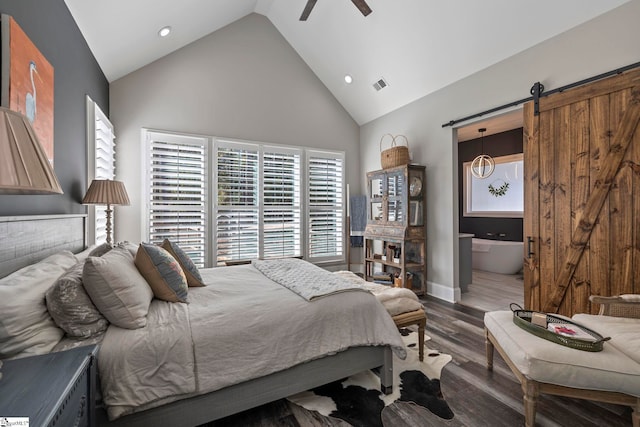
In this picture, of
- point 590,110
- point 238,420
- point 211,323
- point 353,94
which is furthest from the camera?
point 353,94

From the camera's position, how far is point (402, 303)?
2133mm

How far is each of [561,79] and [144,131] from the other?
4624 mm

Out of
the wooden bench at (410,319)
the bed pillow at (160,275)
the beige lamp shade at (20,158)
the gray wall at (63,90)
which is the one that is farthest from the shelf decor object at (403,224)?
the beige lamp shade at (20,158)

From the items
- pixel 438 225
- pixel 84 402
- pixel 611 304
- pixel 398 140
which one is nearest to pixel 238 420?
pixel 84 402

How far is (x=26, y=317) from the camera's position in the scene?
1.09 m

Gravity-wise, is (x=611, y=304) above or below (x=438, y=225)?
below

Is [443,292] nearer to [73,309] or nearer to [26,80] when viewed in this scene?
[73,309]

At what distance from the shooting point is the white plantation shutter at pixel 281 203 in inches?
177

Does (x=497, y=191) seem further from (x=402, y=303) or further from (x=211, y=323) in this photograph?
(x=211, y=323)

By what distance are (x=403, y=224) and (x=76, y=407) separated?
3626 mm

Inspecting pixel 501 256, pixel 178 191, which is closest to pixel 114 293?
pixel 178 191

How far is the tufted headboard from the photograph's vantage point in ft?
4.47

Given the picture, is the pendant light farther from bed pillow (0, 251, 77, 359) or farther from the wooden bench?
bed pillow (0, 251, 77, 359)

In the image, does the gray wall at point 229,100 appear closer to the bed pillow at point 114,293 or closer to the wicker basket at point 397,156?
the wicker basket at point 397,156
